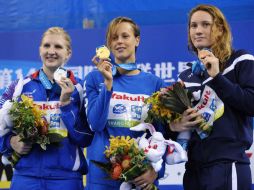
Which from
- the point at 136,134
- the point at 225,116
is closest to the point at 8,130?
the point at 136,134

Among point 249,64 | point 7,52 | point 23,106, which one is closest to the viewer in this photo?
point 249,64

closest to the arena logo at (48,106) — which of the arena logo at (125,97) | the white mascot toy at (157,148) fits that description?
the arena logo at (125,97)

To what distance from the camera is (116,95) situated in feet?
8.97

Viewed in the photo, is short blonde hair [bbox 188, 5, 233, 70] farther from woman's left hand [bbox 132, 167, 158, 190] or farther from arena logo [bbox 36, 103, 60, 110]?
arena logo [bbox 36, 103, 60, 110]

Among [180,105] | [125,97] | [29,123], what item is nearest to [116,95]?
[125,97]

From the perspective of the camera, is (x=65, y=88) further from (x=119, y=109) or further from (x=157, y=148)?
(x=157, y=148)

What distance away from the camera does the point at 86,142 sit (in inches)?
114

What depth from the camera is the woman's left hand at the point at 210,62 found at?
8.11 feet

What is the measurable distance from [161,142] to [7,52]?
2.09 metres

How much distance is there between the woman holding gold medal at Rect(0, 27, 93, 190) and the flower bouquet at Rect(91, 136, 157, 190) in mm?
390

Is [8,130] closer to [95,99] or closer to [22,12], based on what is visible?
[95,99]

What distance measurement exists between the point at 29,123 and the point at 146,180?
2.10ft

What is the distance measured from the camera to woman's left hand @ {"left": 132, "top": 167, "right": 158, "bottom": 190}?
8.36 ft

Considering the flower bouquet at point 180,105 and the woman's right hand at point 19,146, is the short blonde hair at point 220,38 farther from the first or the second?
the woman's right hand at point 19,146
